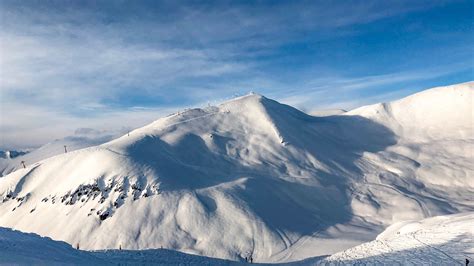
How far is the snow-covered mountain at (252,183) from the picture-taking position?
230 ft

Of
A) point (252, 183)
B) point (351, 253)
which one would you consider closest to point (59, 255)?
point (351, 253)

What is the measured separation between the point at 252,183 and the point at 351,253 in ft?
146

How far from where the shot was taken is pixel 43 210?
3322 inches

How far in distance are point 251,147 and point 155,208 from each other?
115 feet

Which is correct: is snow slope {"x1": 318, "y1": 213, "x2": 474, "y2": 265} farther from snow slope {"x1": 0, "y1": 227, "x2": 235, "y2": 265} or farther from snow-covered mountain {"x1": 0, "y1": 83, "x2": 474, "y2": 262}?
snow-covered mountain {"x1": 0, "y1": 83, "x2": 474, "y2": 262}

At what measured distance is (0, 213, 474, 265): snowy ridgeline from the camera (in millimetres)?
24969

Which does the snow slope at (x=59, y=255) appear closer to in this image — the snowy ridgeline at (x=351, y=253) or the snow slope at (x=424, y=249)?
the snowy ridgeline at (x=351, y=253)

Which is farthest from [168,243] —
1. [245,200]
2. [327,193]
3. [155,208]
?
[327,193]

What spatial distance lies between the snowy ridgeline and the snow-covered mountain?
2457cm

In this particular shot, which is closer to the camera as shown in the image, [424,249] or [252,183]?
[424,249]

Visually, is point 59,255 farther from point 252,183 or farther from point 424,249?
point 252,183

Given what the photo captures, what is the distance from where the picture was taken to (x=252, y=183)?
272 feet

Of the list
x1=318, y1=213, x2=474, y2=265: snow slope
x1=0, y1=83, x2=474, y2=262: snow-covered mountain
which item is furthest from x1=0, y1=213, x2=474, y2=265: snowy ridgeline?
x1=0, y1=83, x2=474, y2=262: snow-covered mountain

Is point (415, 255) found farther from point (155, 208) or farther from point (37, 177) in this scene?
point (37, 177)
